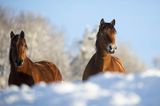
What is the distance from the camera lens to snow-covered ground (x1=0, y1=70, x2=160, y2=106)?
7.59 m

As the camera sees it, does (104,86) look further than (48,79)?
No

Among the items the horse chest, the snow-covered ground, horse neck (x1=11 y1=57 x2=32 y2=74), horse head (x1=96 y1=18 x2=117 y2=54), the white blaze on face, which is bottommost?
the snow-covered ground

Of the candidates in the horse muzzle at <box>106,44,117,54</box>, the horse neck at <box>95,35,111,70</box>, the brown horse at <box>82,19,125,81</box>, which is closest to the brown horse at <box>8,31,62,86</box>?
the brown horse at <box>82,19,125,81</box>

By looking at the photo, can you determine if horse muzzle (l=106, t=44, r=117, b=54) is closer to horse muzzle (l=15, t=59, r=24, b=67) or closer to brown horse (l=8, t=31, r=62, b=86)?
brown horse (l=8, t=31, r=62, b=86)

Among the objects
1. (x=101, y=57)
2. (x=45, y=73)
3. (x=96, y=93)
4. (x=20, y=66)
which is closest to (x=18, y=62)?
(x=20, y=66)

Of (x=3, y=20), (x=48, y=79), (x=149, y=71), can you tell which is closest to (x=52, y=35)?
(x=3, y=20)

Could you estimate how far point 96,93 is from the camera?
7.73 metres

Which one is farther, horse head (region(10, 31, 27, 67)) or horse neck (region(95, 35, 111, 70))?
horse neck (region(95, 35, 111, 70))

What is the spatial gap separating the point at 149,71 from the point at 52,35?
81.1m

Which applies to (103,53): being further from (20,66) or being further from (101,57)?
(20,66)

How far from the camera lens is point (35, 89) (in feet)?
26.4

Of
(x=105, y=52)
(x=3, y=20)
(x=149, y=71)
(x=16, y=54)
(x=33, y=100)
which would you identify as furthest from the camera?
(x=3, y=20)

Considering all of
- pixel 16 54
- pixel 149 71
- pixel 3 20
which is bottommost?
pixel 149 71

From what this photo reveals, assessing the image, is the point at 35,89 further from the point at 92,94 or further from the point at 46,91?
the point at 92,94
